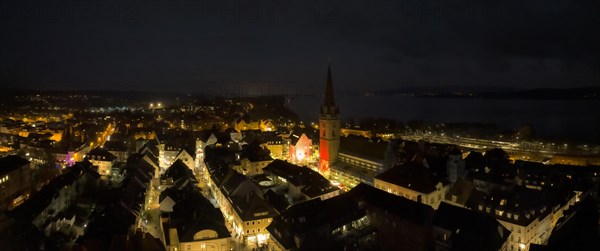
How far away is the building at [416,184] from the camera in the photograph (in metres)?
24.6

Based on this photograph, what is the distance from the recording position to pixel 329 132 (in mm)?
37188

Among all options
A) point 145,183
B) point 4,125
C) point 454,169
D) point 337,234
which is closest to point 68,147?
point 145,183

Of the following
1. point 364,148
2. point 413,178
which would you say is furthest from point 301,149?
point 413,178

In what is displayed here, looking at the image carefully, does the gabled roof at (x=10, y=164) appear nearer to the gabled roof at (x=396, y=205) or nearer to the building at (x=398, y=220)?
the gabled roof at (x=396, y=205)

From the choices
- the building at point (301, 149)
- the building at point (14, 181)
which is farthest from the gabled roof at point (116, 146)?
the building at point (301, 149)

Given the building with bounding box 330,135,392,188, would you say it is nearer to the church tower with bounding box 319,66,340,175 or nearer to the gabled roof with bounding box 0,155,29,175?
the church tower with bounding box 319,66,340,175

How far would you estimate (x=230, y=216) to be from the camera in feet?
81.9

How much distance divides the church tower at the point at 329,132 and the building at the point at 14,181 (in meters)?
26.1

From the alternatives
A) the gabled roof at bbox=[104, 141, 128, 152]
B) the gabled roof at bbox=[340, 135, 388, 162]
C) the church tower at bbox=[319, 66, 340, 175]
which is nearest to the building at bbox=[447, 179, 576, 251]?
the gabled roof at bbox=[340, 135, 388, 162]

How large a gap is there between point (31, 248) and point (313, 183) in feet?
57.9

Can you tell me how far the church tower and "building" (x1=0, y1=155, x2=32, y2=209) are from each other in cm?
2615

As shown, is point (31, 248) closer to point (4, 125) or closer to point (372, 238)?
point (372, 238)

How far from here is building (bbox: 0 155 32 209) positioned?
2666 cm

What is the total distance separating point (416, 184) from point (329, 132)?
13345mm
